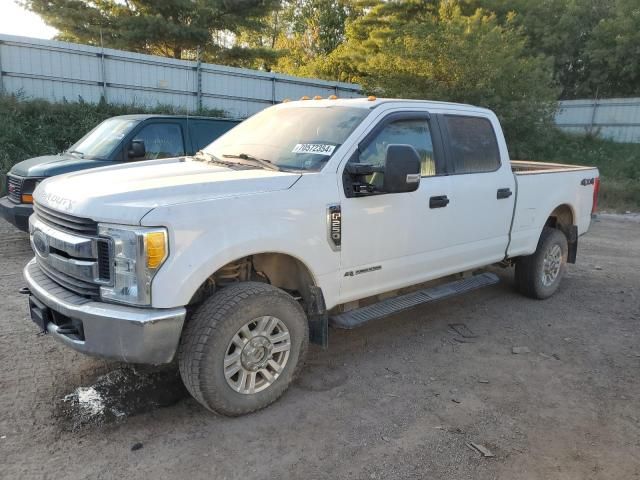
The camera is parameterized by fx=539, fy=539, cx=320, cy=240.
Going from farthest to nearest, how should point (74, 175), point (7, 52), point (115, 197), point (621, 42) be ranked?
point (621, 42) → point (7, 52) → point (74, 175) → point (115, 197)

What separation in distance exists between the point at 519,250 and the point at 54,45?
13.0 meters

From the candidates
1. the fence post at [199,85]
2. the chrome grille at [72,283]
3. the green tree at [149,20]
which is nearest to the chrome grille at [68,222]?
the chrome grille at [72,283]

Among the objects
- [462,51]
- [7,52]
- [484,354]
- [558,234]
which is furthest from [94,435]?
[462,51]

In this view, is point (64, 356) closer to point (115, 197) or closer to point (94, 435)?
point (94, 435)

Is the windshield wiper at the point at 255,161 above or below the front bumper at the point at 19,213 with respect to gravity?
above

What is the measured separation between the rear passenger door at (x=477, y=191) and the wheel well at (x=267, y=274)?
1.50 m

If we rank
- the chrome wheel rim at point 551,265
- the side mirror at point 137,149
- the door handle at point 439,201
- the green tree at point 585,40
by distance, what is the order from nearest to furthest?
the door handle at point 439,201
the chrome wheel rim at point 551,265
the side mirror at point 137,149
the green tree at point 585,40

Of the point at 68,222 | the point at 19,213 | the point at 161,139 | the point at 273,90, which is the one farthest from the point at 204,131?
the point at 273,90

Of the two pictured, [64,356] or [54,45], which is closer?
[64,356]

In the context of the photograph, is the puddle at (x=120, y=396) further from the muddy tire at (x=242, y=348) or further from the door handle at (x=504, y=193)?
the door handle at (x=504, y=193)

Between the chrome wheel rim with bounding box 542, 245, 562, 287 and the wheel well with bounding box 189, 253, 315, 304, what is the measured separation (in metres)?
3.35

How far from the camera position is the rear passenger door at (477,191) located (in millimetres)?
4652

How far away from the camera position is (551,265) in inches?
239

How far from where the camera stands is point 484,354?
452 centimetres
